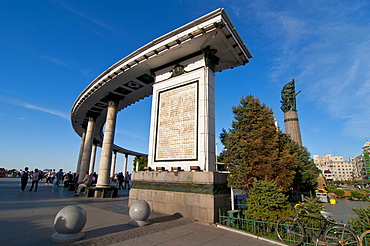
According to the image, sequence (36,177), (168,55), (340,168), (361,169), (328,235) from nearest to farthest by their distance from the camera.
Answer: (328,235)
(168,55)
(36,177)
(361,169)
(340,168)

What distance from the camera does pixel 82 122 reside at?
2878cm

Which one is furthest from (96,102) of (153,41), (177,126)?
(177,126)

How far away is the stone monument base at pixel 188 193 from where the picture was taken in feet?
28.6

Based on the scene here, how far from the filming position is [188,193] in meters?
9.41

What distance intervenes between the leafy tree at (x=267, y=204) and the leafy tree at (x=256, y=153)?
65.6 inches

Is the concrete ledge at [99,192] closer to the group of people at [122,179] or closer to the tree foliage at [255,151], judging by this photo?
the group of people at [122,179]

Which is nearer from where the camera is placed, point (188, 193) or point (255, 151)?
point (188, 193)

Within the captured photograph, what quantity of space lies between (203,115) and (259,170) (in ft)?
A: 16.0

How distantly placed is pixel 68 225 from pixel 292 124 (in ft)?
142

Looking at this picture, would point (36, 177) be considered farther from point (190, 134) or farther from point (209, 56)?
point (209, 56)

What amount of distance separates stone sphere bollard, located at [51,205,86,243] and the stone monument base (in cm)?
491

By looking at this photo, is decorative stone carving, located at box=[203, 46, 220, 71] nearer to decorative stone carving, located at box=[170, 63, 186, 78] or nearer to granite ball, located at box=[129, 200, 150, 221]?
decorative stone carving, located at box=[170, 63, 186, 78]

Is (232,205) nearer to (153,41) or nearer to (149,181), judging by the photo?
(149,181)

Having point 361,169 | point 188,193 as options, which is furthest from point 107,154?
point 361,169
